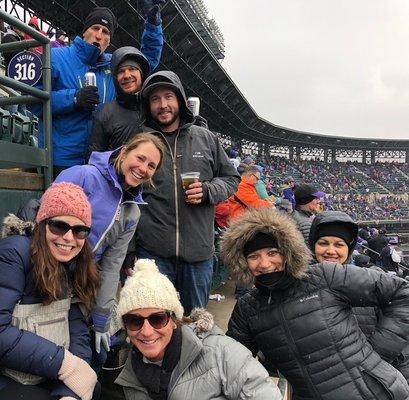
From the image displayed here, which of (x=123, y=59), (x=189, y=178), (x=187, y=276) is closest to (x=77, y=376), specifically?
(x=187, y=276)

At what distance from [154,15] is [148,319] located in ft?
8.51

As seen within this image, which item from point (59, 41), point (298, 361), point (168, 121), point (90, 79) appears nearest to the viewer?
point (298, 361)

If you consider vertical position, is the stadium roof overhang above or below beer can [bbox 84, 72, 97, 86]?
above

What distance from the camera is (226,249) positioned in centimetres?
235

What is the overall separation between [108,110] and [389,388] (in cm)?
237

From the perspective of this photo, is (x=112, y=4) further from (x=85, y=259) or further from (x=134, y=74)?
(x=85, y=259)

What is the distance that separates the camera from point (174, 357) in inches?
70.0

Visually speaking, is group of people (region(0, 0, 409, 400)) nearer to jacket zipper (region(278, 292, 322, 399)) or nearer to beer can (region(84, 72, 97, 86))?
jacket zipper (region(278, 292, 322, 399))

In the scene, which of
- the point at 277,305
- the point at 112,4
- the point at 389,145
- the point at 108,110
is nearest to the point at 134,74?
the point at 108,110

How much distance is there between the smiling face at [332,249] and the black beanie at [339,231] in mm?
23

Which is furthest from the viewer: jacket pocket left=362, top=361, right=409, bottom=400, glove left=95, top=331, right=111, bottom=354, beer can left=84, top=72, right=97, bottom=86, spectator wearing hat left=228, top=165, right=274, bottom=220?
spectator wearing hat left=228, top=165, right=274, bottom=220

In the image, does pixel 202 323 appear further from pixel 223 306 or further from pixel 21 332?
pixel 223 306

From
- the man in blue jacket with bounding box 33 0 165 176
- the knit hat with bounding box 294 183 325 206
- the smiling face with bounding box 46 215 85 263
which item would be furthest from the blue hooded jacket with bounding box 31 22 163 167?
the knit hat with bounding box 294 183 325 206

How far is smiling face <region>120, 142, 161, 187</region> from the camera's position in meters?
2.28
